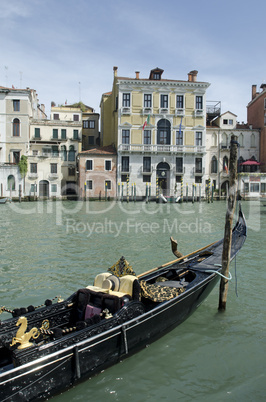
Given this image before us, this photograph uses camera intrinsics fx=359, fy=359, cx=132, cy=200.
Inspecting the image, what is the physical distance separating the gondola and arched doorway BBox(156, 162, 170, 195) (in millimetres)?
26308

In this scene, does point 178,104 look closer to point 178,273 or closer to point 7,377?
point 178,273

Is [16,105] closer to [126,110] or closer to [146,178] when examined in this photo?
[126,110]

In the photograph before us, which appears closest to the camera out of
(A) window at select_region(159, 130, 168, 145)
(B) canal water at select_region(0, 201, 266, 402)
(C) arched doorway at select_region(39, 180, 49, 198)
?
(B) canal water at select_region(0, 201, 266, 402)

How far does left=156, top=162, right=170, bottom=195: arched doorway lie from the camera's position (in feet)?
104

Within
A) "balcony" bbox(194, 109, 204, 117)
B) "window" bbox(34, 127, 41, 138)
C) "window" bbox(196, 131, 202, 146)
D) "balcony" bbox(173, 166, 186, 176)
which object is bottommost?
"balcony" bbox(173, 166, 186, 176)

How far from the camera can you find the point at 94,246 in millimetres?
10000

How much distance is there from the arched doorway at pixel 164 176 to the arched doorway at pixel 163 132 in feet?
6.51

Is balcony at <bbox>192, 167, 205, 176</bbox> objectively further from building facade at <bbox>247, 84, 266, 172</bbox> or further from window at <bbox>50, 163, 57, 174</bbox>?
window at <bbox>50, 163, 57, 174</bbox>

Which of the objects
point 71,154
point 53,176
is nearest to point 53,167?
point 53,176

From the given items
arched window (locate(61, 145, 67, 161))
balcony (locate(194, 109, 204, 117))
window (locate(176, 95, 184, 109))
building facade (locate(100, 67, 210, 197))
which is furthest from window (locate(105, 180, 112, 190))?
balcony (locate(194, 109, 204, 117))

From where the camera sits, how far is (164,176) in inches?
1249

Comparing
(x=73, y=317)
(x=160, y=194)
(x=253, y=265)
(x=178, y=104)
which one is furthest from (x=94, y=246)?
(x=178, y=104)

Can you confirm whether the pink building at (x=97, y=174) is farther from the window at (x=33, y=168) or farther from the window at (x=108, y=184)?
the window at (x=33, y=168)

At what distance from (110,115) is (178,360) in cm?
3255
